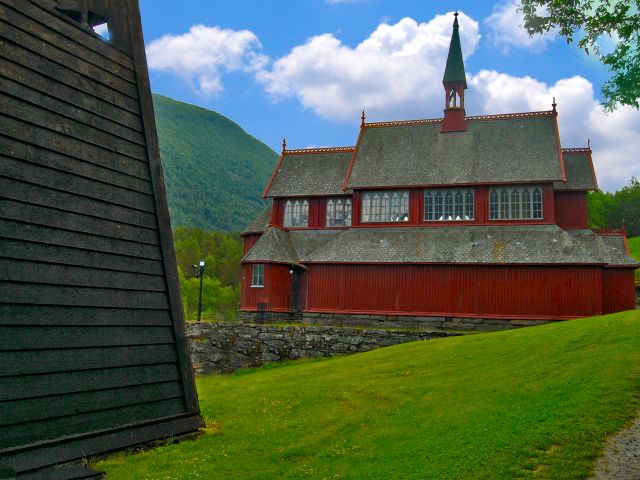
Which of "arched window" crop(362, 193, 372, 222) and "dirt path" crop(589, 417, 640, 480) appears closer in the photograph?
"dirt path" crop(589, 417, 640, 480)

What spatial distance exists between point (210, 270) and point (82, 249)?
87.2 metres

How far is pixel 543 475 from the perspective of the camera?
8812 mm

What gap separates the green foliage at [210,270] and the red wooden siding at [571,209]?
49.6 m

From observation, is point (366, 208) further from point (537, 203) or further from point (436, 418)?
point (436, 418)

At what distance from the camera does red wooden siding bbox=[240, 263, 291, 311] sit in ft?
118

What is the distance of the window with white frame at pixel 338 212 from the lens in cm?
4028

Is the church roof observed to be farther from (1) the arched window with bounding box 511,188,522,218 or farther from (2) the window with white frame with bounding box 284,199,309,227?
(2) the window with white frame with bounding box 284,199,309,227

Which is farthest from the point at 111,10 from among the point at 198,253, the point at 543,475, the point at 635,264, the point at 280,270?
the point at 198,253

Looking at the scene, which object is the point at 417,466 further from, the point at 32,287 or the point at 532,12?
the point at 532,12

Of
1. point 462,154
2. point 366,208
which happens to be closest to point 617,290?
point 462,154

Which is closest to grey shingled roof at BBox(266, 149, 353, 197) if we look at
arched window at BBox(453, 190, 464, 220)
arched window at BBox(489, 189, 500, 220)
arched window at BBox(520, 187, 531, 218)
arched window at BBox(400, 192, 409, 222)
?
arched window at BBox(400, 192, 409, 222)

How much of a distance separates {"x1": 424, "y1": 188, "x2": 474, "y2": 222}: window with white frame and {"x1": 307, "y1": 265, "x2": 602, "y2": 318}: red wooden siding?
453 cm

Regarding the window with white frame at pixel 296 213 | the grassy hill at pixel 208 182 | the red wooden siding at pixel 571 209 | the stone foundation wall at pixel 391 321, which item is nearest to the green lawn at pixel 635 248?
the red wooden siding at pixel 571 209

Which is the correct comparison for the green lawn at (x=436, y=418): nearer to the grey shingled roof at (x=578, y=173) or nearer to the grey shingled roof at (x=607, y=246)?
the grey shingled roof at (x=607, y=246)
